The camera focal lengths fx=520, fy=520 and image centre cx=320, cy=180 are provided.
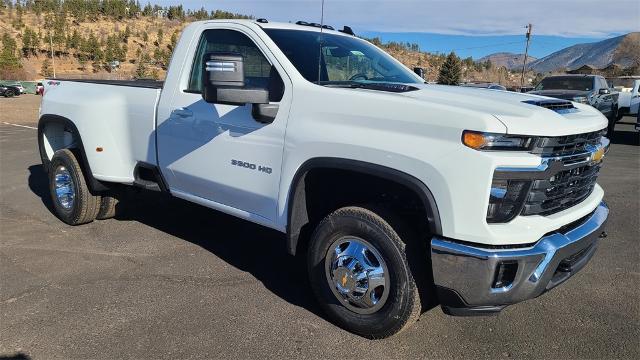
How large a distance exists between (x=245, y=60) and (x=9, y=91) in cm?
4761

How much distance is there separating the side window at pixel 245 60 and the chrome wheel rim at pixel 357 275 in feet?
3.72

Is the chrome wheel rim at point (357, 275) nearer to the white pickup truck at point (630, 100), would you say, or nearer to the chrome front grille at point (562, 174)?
the chrome front grille at point (562, 174)

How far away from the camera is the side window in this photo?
3.70 meters

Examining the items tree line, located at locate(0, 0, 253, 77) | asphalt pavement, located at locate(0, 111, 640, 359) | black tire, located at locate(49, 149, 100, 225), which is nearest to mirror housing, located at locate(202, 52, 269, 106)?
asphalt pavement, located at locate(0, 111, 640, 359)

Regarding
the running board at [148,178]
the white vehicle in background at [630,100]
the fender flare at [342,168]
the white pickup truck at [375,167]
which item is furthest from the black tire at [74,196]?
the white vehicle in background at [630,100]

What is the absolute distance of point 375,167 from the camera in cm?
301

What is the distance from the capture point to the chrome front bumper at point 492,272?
8.87 feet

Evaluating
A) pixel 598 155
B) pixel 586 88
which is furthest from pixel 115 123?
pixel 586 88

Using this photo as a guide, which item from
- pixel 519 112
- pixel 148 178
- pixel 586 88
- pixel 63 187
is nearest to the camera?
pixel 519 112

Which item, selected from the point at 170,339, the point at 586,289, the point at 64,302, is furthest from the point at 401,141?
the point at 64,302

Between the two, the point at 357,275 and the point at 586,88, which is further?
the point at 586,88

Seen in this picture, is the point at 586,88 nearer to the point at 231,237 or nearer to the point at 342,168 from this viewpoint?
the point at 231,237

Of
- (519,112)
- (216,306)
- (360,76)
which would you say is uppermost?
(360,76)

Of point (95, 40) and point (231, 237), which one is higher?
point (95, 40)
